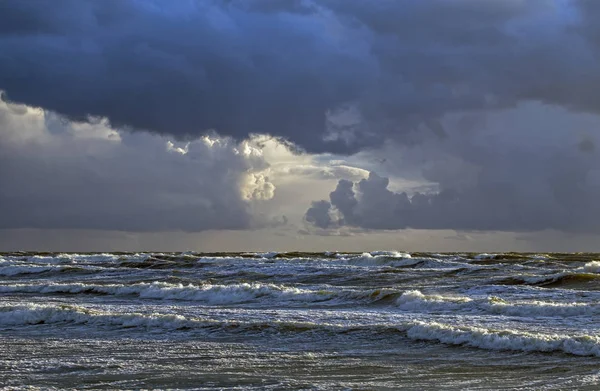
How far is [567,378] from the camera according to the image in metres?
14.0

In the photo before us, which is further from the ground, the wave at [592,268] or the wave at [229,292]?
the wave at [592,268]

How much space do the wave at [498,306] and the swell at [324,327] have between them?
5241 mm

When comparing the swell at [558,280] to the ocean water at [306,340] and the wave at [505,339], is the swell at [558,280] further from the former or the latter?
the wave at [505,339]

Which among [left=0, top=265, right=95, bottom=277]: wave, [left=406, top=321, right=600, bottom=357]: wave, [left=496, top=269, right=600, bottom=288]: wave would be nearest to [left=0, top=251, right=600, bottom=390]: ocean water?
[left=406, top=321, right=600, bottom=357]: wave

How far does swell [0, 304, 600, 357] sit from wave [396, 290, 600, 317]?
5.24 meters

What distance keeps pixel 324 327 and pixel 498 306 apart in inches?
313

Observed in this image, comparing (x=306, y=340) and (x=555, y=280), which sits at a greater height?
(x=555, y=280)

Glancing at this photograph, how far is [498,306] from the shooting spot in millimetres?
25031

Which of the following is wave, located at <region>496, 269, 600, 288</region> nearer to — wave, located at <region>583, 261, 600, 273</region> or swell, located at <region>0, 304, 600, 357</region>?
wave, located at <region>583, 261, 600, 273</region>

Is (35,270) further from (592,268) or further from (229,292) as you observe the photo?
(592,268)

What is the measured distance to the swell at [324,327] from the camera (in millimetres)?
17281

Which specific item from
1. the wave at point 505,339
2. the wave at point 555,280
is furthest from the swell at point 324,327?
the wave at point 555,280

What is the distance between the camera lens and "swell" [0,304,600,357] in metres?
17.3

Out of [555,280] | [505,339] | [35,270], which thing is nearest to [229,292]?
[505,339]
